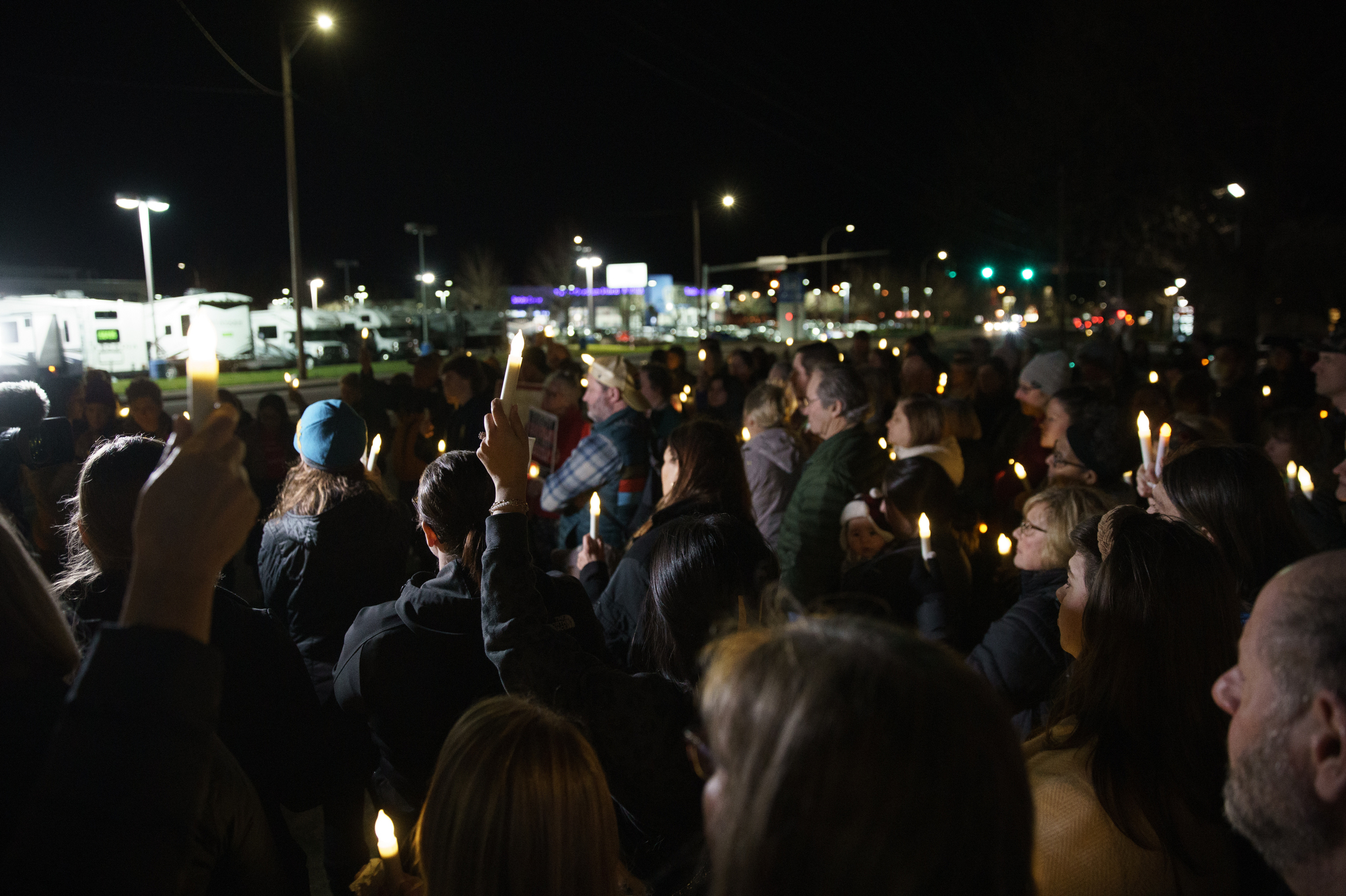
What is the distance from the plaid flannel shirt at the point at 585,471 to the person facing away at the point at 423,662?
233cm

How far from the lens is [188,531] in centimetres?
112

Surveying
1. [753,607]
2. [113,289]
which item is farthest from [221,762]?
[113,289]

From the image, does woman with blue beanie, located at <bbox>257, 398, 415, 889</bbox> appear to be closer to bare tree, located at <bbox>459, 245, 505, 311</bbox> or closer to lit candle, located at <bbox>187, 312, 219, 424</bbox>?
lit candle, located at <bbox>187, 312, 219, 424</bbox>

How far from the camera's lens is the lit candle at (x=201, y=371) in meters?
1.15

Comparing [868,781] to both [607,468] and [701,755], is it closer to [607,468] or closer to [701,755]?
[701,755]

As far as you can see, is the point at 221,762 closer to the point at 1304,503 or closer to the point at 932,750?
the point at 932,750

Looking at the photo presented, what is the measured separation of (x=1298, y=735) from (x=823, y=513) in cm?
360

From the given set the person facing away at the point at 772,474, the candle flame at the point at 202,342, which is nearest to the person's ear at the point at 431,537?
the candle flame at the point at 202,342

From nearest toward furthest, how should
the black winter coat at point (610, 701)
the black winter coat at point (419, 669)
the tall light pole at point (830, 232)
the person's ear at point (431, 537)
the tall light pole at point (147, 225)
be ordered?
the black winter coat at point (610, 701), the black winter coat at point (419, 669), the person's ear at point (431, 537), the tall light pole at point (147, 225), the tall light pole at point (830, 232)

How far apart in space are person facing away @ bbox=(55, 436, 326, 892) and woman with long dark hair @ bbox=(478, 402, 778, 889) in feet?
2.61

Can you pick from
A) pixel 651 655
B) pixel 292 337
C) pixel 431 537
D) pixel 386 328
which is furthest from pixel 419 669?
pixel 386 328

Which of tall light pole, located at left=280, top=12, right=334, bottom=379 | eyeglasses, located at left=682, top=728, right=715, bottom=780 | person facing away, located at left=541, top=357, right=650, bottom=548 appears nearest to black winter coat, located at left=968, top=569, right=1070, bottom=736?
Result: eyeglasses, located at left=682, top=728, right=715, bottom=780

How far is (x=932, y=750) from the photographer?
42.1 inches

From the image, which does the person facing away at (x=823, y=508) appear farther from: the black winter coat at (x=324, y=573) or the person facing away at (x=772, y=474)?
the black winter coat at (x=324, y=573)
